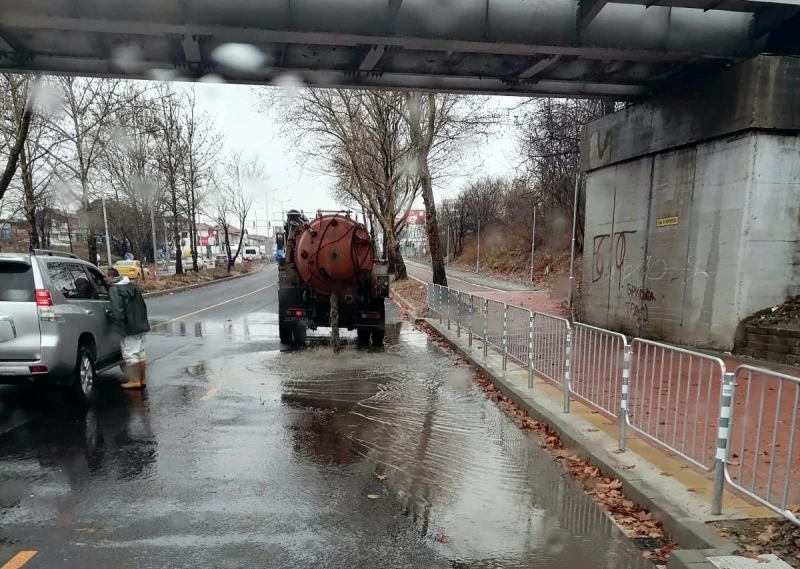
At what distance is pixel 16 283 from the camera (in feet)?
20.5

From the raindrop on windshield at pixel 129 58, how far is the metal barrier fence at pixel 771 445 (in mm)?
10004

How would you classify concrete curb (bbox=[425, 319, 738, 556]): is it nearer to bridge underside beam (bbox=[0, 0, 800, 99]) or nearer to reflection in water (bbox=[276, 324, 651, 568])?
reflection in water (bbox=[276, 324, 651, 568])

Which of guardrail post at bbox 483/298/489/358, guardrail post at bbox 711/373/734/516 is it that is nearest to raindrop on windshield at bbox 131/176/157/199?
guardrail post at bbox 483/298/489/358

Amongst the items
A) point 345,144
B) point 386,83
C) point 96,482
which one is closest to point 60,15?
point 386,83

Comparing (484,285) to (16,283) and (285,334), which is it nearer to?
(285,334)

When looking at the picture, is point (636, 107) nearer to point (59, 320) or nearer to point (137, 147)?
point (59, 320)

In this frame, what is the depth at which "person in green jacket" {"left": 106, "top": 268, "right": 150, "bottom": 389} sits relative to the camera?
752 cm

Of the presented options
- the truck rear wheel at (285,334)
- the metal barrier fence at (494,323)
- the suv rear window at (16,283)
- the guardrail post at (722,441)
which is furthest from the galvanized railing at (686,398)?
the suv rear window at (16,283)

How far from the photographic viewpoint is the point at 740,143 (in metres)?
8.46

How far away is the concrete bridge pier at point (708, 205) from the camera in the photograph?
27.2 feet

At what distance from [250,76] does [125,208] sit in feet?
161

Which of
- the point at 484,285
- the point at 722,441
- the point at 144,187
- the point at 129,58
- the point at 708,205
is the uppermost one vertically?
the point at 129,58

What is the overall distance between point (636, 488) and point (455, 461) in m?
1.62

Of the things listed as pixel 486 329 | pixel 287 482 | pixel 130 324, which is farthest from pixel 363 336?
pixel 287 482
